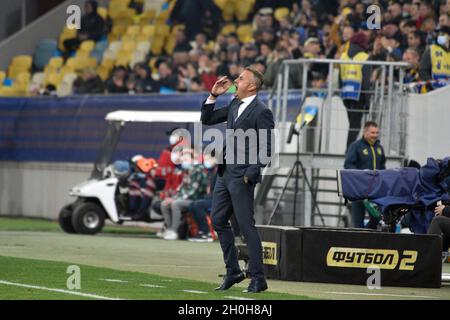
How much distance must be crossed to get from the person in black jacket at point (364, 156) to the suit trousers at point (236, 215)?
7.68 m

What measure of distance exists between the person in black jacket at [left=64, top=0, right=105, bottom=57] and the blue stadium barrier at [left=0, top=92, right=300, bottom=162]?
14.1ft

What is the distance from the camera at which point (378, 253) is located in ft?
48.3

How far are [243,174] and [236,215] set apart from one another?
0.41 m

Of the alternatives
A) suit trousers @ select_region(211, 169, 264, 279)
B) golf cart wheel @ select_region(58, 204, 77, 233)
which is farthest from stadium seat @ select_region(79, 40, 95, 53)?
suit trousers @ select_region(211, 169, 264, 279)

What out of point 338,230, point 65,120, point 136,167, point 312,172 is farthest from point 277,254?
point 65,120

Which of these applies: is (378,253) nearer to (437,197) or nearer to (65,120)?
(437,197)

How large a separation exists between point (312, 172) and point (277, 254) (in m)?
9.14

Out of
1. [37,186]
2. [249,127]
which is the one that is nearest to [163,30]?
[37,186]

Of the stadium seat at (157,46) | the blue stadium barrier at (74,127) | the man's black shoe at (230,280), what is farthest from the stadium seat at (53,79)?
the man's black shoe at (230,280)

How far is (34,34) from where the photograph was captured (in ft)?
122

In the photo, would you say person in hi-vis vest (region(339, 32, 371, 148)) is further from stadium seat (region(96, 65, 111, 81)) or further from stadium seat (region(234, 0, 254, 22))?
stadium seat (region(96, 65, 111, 81))

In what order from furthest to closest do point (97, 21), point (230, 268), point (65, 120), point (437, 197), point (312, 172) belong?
point (97, 21) < point (65, 120) < point (312, 172) < point (437, 197) < point (230, 268)

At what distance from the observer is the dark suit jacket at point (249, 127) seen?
13.0 meters
